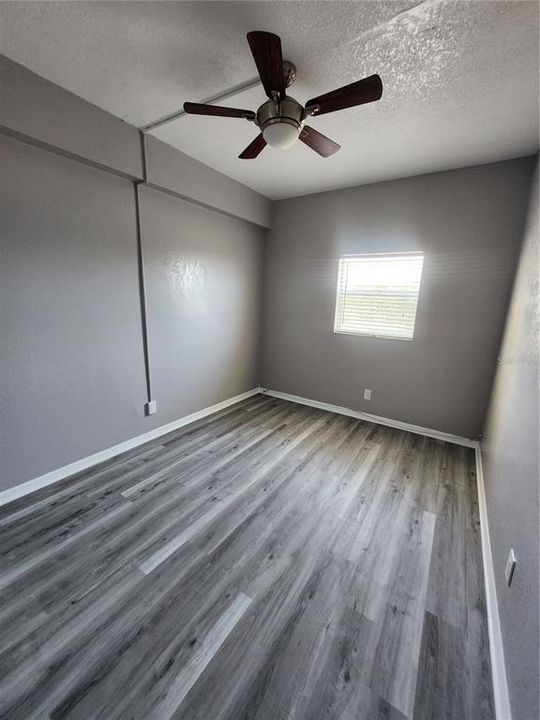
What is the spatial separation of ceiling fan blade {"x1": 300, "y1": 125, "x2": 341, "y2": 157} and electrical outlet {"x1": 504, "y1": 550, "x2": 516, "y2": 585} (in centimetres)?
228

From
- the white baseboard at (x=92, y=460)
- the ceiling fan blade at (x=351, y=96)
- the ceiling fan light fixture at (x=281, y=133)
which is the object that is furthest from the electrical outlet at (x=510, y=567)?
the white baseboard at (x=92, y=460)

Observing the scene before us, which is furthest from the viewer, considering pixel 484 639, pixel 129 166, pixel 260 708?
pixel 129 166

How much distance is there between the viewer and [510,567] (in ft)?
3.87

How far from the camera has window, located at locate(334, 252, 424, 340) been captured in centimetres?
295

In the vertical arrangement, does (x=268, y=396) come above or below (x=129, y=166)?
below

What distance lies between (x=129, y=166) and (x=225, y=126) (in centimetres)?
78

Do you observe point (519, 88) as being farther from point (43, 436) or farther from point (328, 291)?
point (43, 436)

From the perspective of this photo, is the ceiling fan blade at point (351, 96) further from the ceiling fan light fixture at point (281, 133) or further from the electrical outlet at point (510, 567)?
the electrical outlet at point (510, 567)

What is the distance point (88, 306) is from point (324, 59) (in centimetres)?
214

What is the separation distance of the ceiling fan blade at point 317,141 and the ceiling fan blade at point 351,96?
194 millimetres

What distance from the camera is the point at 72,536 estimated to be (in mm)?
1638

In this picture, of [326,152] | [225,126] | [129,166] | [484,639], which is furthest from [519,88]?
[484,639]

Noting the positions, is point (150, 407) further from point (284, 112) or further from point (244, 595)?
point (284, 112)

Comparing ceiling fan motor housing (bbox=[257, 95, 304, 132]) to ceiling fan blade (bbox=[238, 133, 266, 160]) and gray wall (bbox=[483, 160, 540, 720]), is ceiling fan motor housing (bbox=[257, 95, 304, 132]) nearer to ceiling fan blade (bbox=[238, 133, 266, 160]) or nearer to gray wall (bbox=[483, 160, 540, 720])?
ceiling fan blade (bbox=[238, 133, 266, 160])
